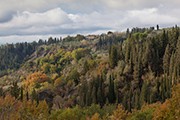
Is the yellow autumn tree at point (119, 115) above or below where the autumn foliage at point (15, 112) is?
below

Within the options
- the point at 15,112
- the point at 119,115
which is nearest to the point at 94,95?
the point at 119,115

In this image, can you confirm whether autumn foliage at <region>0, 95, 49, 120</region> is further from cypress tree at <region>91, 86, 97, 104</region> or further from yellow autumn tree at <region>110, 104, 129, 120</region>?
cypress tree at <region>91, 86, 97, 104</region>

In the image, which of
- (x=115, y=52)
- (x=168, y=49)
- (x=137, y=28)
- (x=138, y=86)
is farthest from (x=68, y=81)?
(x=137, y=28)

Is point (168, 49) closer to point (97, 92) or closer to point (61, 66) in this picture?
point (97, 92)

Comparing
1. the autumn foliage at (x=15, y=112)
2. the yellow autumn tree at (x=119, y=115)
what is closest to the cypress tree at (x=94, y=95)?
the yellow autumn tree at (x=119, y=115)

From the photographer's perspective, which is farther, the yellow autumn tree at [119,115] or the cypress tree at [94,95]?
the cypress tree at [94,95]

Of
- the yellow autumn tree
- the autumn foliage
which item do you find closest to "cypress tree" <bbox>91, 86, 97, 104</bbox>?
the yellow autumn tree

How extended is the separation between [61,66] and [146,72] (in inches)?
3850

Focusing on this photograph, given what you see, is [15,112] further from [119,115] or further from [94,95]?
[94,95]

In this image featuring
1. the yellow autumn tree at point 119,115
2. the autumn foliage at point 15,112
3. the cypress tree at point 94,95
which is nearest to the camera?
the autumn foliage at point 15,112

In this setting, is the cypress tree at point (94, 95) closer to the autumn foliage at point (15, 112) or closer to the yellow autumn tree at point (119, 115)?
the yellow autumn tree at point (119, 115)

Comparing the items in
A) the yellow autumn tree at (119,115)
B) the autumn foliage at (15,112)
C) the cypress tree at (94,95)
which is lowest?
the cypress tree at (94,95)

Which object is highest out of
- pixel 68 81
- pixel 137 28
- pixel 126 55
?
pixel 137 28

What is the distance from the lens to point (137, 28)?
16638cm
